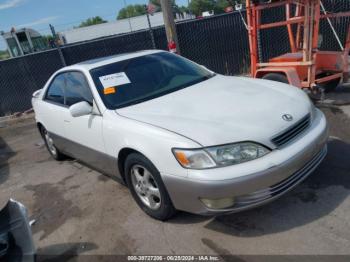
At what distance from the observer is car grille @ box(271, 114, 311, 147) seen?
2938mm

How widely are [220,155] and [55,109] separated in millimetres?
2921

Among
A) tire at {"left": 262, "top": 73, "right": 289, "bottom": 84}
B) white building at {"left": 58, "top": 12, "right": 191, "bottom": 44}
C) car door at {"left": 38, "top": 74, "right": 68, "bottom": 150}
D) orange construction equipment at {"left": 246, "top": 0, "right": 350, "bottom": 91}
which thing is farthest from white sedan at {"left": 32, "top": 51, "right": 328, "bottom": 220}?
white building at {"left": 58, "top": 12, "right": 191, "bottom": 44}

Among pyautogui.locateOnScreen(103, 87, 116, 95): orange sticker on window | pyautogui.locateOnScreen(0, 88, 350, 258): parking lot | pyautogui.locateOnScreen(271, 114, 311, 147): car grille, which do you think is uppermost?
pyautogui.locateOnScreen(103, 87, 116, 95): orange sticker on window

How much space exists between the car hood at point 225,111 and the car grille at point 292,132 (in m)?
0.04

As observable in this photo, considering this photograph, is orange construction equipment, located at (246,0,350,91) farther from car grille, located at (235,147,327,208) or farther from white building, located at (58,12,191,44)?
white building, located at (58,12,191,44)

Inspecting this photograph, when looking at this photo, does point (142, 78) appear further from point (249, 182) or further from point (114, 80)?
point (249, 182)

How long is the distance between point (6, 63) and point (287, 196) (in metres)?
9.28

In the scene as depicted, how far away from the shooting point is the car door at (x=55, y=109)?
186 inches

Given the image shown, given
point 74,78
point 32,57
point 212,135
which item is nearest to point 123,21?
point 32,57

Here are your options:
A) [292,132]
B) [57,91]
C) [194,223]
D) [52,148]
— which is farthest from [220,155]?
[52,148]

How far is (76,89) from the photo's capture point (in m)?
4.36

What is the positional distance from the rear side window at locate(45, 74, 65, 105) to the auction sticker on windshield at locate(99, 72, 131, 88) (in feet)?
3.56

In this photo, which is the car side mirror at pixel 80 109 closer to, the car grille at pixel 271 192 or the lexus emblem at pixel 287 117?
the car grille at pixel 271 192

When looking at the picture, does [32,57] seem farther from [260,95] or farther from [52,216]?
[260,95]
